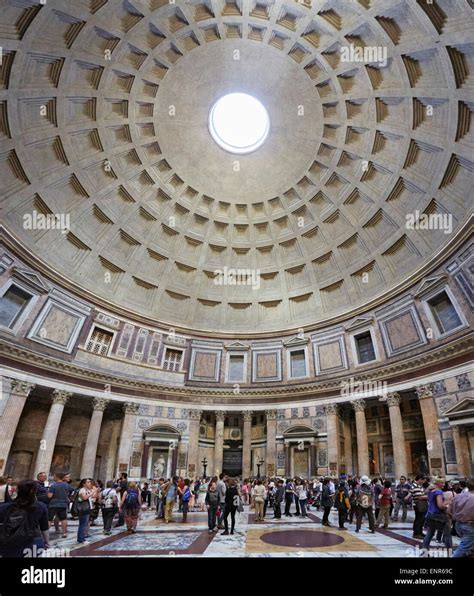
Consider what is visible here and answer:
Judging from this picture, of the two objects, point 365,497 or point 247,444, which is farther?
point 247,444

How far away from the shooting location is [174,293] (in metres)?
31.1

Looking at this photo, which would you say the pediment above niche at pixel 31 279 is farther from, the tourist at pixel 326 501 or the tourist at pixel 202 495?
the tourist at pixel 326 501

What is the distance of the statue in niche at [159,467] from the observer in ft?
80.8

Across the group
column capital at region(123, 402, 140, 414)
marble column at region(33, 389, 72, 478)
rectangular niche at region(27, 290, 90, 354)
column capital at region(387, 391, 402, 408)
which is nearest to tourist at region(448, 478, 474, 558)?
column capital at region(387, 391, 402, 408)

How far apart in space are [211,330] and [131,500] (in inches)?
818

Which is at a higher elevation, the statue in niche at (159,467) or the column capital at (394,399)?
the column capital at (394,399)

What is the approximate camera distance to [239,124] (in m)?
28.6

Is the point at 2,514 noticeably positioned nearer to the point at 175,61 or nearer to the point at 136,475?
the point at 136,475

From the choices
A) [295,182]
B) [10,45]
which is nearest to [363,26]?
[295,182]

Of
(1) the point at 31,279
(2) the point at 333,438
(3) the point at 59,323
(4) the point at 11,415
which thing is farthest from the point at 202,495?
(1) the point at 31,279

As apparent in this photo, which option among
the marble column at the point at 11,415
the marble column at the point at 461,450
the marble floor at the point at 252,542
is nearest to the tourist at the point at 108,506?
the marble floor at the point at 252,542

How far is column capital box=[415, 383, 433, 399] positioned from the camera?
2033 cm

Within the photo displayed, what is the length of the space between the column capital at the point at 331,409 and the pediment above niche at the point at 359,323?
5.84 metres

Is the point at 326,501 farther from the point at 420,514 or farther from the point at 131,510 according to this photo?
the point at 131,510
